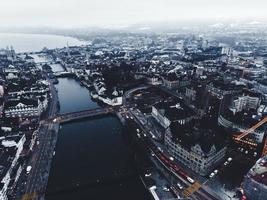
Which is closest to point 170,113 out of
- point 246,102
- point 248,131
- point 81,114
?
point 248,131

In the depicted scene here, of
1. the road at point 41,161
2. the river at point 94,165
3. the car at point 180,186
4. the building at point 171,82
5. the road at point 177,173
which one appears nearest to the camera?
the road at point 177,173

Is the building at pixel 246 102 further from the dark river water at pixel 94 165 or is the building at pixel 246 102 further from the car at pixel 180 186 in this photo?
the car at pixel 180 186

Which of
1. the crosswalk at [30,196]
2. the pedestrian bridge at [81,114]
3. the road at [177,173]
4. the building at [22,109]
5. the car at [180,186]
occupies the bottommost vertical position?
the pedestrian bridge at [81,114]

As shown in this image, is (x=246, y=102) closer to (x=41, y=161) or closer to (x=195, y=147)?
(x=195, y=147)

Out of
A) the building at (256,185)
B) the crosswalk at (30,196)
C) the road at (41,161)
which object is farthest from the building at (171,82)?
the crosswalk at (30,196)

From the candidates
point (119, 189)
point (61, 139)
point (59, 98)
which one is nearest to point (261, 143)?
point (119, 189)

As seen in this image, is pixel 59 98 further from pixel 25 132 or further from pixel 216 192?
pixel 216 192

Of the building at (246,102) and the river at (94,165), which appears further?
the building at (246,102)
